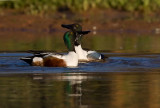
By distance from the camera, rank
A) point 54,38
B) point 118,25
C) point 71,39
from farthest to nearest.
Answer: point 118,25 < point 54,38 < point 71,39

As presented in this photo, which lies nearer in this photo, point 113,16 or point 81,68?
point 81,68

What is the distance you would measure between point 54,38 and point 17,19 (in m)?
3.60

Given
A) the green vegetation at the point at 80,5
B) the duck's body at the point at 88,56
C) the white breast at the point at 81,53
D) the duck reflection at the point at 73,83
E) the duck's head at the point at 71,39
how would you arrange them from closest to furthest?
the duck reflection at the point at 73,83 < the duck's head at the point at 71,39 < the duck's body at the point at 88,56 < the white breast at the point at 81,53 < the green vegetation at the point at 80,5

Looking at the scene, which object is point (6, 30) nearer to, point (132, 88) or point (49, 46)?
point (49, 46)

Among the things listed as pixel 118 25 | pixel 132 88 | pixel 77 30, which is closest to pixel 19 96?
pixel 132 88

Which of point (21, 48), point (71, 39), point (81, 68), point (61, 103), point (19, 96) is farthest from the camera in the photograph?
point (21, 48)

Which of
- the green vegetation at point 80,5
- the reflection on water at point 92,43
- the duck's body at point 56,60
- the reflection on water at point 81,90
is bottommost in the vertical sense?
the reflection on water at point 81,90

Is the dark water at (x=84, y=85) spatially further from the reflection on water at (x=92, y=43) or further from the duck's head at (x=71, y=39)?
the reflection on water at (x=92, y=43)

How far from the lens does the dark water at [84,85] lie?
32.3 feet

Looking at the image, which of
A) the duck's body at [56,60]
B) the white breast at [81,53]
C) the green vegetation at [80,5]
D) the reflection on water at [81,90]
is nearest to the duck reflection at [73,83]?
the reflection on water at [81,90]

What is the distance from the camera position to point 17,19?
26.9 metres

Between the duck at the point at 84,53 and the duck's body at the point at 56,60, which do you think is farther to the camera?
the duck at the point at 84,53

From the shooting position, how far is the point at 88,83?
1177 cm

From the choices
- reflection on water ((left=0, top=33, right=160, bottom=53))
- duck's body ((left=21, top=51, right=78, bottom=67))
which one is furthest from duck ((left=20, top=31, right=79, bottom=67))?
reflection on water ((left=0, top=33, right=160, bottom=53))
